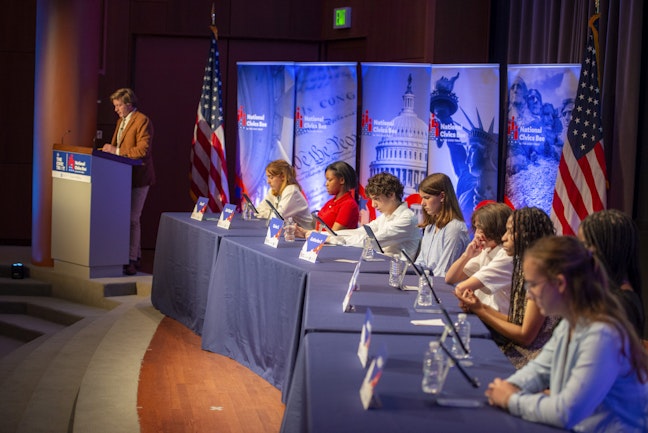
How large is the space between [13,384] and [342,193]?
226 cm

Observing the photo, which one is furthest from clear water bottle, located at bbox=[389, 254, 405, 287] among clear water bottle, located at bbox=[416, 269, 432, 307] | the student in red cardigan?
the student in red cardigan

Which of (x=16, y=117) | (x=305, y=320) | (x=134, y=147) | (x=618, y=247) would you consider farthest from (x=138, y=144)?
(x=618, y=247)

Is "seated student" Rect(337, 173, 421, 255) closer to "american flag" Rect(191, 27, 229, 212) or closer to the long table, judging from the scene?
the long table

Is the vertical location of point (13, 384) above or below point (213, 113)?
below

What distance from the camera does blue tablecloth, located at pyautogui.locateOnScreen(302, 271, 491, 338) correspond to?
285cm

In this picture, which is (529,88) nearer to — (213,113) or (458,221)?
(458,221)

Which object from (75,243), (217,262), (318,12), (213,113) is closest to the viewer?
(217,262)

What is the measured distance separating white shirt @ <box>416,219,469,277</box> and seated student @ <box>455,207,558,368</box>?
125 centimetres

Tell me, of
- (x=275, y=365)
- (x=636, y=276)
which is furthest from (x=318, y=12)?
(x=636, y=276)

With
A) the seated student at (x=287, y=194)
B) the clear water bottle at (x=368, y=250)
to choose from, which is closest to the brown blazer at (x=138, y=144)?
the seated student at (x=287, y=194)

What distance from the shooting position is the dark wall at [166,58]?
8.63m

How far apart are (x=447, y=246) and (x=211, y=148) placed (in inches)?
149

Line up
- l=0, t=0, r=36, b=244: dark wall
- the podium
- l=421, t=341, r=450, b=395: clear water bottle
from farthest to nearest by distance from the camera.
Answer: l=0, t=0, r=36, b=244: dark wall → the podium → l=421, t=341, r=450, b=395: clear water bottle

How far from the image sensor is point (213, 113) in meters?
7.91
